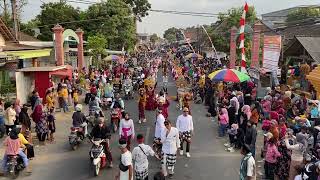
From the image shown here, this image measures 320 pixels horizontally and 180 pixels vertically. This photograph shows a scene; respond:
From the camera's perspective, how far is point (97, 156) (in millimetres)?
11711

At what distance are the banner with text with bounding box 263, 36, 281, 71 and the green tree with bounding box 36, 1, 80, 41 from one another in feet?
107

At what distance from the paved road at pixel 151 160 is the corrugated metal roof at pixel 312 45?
9507 millimetres

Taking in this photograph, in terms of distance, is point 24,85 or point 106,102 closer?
point 24,85

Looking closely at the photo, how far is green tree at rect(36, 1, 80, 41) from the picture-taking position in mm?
48906

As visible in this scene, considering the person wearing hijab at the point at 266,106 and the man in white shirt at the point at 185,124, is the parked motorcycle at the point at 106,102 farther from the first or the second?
the man in white shirt at the point at 185,124

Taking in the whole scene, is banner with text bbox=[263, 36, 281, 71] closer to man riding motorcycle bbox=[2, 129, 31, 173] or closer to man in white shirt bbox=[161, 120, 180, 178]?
man in white shirt bbox=[161, 120, 180, 178]

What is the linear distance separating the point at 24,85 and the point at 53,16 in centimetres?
3026

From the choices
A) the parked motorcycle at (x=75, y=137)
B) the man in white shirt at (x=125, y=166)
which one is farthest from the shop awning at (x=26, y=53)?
the man in white shirt at (x=125, y=166)

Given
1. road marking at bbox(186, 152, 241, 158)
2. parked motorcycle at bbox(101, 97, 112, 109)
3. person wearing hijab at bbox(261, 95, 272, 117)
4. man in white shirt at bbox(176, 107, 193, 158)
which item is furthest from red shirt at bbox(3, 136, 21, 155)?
parked motorcycle at bbox(101, 97, 112, 109)

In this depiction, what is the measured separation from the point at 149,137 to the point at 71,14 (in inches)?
1479

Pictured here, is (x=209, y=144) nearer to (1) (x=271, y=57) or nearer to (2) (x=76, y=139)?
(2) (x=76, y=139)

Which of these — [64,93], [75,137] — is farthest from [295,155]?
[64,93]

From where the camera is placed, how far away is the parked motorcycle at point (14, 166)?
1166cm

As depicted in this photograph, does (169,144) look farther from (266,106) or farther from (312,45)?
(312,45)
